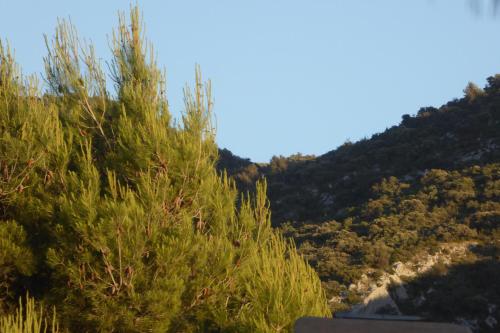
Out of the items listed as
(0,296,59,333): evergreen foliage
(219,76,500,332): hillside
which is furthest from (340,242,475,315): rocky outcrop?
(0,296,59,333): evergreen foliage

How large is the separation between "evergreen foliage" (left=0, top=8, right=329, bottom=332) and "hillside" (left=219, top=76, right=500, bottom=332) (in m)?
14.7

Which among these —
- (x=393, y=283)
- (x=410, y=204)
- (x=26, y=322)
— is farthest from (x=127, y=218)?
(x=410, y=204)

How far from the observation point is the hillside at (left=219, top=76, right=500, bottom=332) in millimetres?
28891

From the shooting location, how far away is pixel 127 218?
34.7ft

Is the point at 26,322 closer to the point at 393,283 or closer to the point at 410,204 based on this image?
the point at 393,283

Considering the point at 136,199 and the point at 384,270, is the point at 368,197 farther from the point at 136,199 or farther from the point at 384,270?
the point at 136,199

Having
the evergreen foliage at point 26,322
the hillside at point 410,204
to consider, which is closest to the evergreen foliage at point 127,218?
the evergreen foliage at point 26,322

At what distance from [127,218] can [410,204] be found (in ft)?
88.4

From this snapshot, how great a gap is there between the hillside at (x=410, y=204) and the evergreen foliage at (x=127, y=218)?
1465cm

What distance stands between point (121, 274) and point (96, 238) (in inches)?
22.2

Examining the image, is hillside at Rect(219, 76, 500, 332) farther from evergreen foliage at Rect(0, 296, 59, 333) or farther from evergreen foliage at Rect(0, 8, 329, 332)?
evergreen foliage at Rect(0, 296, 59, 333)

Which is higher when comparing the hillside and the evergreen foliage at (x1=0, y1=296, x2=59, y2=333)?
the hillside

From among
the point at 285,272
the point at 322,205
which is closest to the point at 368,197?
the point at 322,205

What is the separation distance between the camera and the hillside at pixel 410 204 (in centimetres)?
2889
